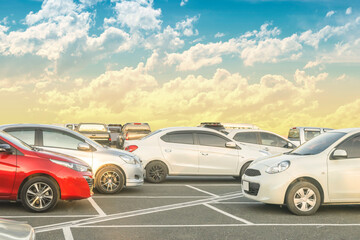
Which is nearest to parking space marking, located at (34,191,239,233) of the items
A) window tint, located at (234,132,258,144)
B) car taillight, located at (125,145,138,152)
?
car taillight, located at (125,145,138,152)

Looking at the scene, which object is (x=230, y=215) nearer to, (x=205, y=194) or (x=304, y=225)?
(x=304, y=225)

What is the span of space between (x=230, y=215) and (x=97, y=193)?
4430 mm

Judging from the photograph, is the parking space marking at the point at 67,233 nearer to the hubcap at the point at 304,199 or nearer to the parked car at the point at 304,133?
the hubcap at the point at 304,199

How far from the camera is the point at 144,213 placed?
31.0 feet

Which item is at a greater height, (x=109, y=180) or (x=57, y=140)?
(x=57, y=140)

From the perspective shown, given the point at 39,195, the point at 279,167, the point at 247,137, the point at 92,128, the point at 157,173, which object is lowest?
the point at 39,195

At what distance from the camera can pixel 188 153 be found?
51.4ft

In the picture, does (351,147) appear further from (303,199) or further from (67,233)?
(67,233)

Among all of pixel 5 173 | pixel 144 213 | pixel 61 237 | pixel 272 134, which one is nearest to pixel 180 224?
pixel 144 213

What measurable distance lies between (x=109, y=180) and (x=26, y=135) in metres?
2.28

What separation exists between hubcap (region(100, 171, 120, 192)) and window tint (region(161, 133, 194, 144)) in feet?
11.6

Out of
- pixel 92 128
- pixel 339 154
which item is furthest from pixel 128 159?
pixel 92 128

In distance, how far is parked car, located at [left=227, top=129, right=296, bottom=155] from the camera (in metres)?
18.2

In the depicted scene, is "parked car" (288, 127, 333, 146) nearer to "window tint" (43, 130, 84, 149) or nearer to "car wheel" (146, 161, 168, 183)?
"car wheel" (146, 161, 168, 183)
